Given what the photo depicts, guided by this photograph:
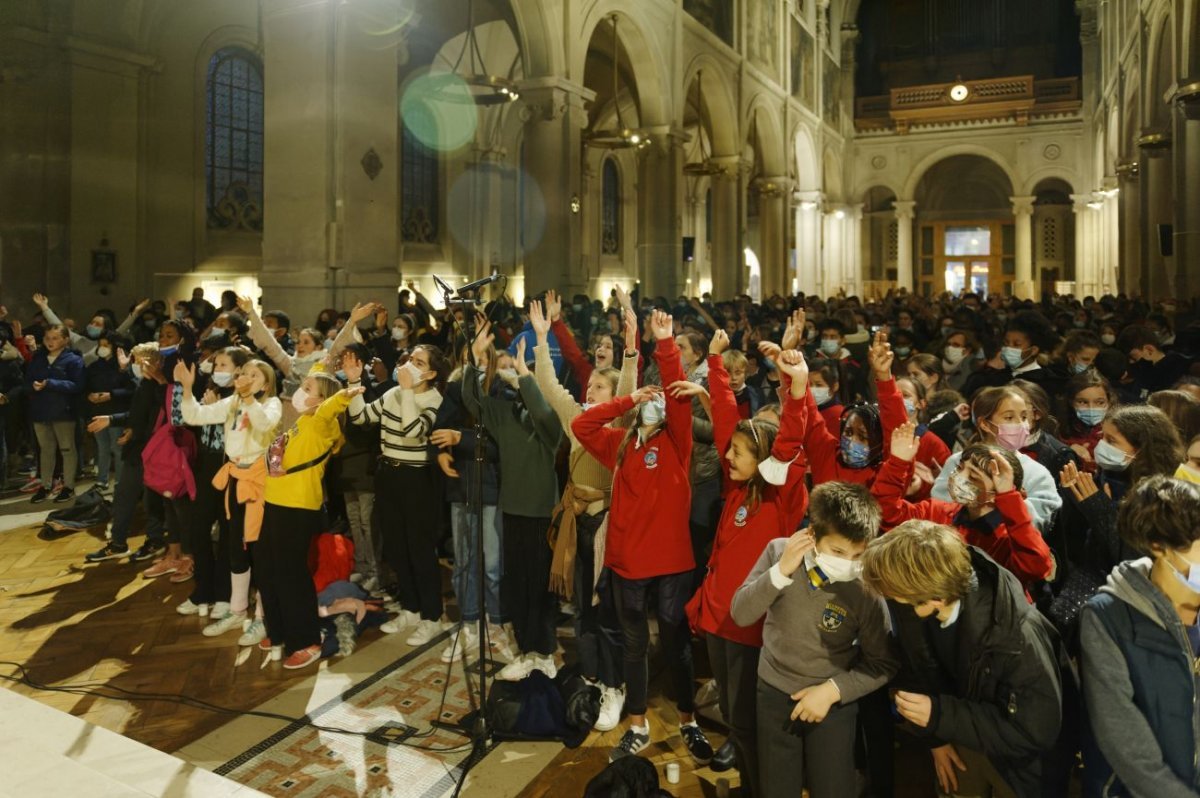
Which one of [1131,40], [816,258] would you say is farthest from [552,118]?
[816,258]

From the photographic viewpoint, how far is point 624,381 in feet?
14.3

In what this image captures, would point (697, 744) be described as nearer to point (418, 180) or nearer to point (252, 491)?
point (252, 491)

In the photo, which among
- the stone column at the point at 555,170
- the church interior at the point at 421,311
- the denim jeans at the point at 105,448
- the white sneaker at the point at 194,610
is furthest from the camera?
the stone column at the point at 555,170

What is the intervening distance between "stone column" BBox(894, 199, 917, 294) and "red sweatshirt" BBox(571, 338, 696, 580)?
3103 centimetres

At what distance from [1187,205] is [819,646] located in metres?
12.4

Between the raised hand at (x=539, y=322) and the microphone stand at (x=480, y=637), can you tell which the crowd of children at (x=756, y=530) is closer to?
the raised hand at (x=539, y=322)

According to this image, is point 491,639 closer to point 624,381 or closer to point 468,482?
point 468,482

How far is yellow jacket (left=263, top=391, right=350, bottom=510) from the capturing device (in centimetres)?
481

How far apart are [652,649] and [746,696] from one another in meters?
1.71

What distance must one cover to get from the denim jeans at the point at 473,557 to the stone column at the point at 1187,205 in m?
11.5

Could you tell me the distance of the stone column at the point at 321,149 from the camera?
30.7 feet

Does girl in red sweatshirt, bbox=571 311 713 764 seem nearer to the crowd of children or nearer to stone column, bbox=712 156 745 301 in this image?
the crowd of children

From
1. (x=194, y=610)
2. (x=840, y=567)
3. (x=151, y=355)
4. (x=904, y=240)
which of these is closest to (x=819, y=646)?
(x=840, y=567)

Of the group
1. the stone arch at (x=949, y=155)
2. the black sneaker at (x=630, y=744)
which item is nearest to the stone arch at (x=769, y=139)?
the stone arch at (x=949, y=155)
